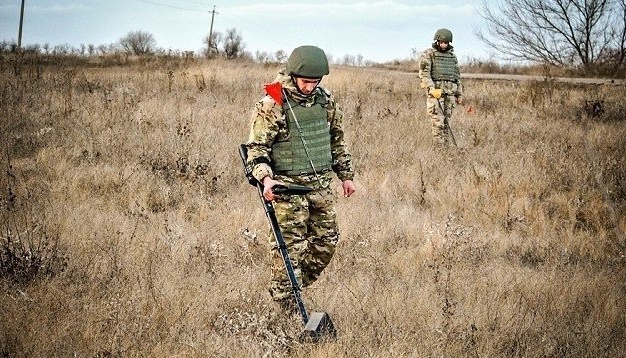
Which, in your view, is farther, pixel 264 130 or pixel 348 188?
pixel 348 188

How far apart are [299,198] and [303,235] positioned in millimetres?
274

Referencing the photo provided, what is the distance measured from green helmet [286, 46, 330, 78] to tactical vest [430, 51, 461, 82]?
5.87m

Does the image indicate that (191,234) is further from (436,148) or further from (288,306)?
(436,148)

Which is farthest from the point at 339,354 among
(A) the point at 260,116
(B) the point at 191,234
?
(B) the point at 191,234

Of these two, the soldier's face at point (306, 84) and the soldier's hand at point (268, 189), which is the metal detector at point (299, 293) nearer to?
the soldier's hand at point (268, 189)

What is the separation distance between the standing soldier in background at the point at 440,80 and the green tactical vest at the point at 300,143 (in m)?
5.42

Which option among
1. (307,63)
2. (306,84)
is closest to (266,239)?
(306,84)

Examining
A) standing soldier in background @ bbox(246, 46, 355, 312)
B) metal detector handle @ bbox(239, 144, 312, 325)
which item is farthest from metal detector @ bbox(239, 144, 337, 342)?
standing soldier in background @ bbox(246, 46, 355, 312)

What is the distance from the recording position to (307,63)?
2.87 metres

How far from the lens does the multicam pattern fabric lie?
822 centimetres

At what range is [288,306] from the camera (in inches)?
130

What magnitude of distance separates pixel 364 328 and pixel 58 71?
39.8 feet

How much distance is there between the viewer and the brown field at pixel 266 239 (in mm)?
3031

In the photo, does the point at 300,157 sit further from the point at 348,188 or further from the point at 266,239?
the point at 266,239
